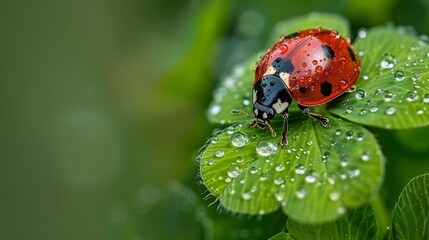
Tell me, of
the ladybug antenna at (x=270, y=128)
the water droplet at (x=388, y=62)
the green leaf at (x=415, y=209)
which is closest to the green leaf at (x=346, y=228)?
the green leaf at (x=415, y=209)

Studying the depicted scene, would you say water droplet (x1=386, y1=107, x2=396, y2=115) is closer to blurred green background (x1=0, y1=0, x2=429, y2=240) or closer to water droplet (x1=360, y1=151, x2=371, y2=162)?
water droplet (x1=360, y1=151, x2=371, y2=162)

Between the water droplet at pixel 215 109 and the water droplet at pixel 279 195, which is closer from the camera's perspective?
the water droplet at pixel 279 195

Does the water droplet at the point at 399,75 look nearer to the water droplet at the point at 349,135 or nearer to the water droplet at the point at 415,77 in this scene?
the water droplet at the point at 415,77

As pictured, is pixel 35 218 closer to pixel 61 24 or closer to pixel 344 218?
pixel 61 24

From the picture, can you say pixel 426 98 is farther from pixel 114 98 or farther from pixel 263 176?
pixel 114 98

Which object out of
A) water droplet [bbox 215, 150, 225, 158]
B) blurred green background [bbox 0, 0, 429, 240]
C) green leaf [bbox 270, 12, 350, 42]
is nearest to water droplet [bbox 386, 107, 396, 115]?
water droplet [bbox 215, 150, 225, 158]

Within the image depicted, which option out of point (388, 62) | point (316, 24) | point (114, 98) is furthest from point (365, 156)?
point (114, 98)
